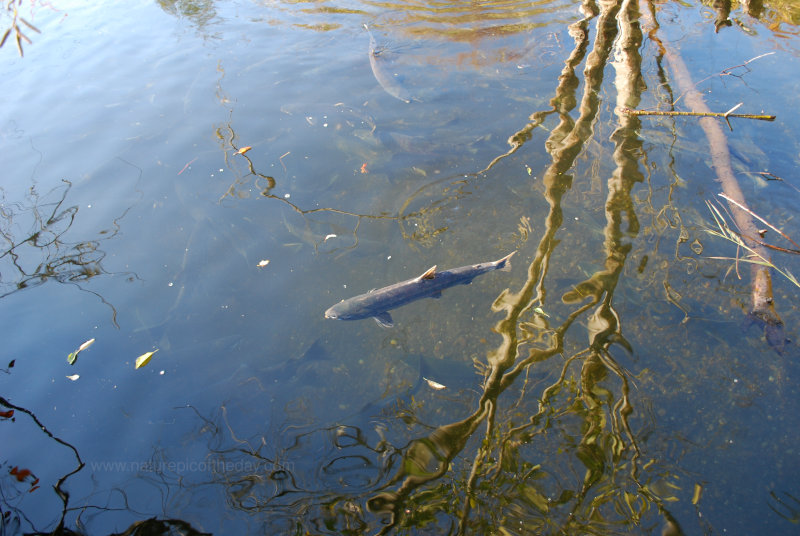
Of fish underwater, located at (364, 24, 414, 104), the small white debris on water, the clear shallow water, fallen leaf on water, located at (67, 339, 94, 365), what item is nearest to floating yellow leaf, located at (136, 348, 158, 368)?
the clear shallow water

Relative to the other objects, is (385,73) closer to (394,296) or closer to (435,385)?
(394,296)

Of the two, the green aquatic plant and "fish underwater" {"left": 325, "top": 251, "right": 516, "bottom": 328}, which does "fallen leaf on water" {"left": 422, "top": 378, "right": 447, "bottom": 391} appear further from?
the green aquatic plant

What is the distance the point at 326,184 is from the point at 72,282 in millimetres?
2801

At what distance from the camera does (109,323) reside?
4109 mm

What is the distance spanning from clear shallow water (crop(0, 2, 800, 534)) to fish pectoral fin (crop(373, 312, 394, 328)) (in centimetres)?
15

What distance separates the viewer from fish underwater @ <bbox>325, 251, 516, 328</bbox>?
3.83 m

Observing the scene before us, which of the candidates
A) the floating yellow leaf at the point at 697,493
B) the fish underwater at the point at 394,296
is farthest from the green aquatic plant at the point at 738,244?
the fish underwater at the point at 394,296

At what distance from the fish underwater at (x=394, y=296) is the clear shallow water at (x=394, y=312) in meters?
0.20

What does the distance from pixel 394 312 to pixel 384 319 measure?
0.81 ft

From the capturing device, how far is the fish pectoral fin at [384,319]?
3903 mm

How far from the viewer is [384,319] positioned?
12.9 ft

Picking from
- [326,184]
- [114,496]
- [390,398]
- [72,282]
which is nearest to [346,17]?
[326,184]

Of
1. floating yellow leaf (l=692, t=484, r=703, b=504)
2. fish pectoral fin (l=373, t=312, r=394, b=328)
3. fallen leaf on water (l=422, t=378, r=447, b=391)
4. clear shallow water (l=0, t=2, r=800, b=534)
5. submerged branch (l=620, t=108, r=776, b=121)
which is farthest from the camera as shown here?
submerged branch (l=620, t=108, r=776, b=121)

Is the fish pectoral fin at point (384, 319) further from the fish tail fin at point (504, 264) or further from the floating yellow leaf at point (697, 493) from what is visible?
the floating yellow leaf at point (697, 493)
